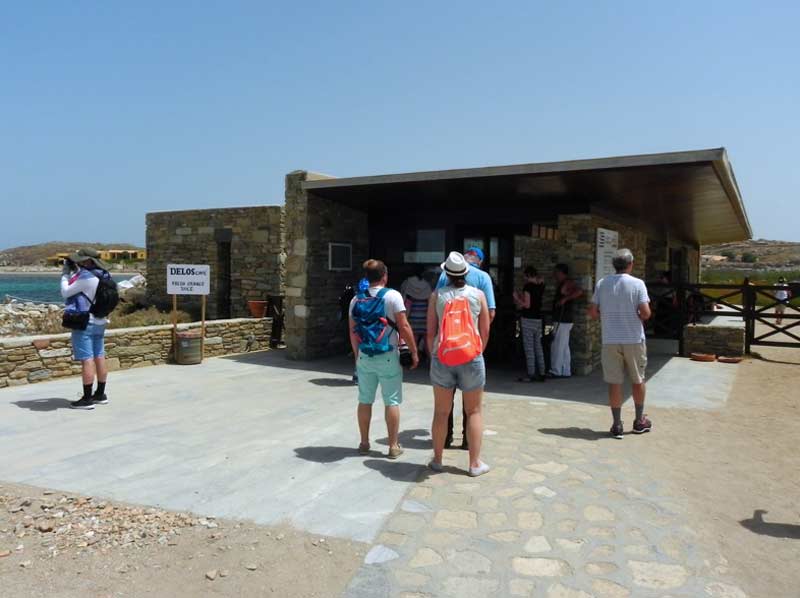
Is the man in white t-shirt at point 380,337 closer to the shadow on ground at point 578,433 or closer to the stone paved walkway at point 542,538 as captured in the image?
the stone paved walkway at point 542,538

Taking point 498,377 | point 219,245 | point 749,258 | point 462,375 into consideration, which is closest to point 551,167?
point 498,377

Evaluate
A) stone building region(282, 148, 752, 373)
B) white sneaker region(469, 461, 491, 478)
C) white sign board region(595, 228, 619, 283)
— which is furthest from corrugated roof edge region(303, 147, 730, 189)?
white sneaker region(469, 461, 491, 478)

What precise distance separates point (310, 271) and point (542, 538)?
7047 millimetres

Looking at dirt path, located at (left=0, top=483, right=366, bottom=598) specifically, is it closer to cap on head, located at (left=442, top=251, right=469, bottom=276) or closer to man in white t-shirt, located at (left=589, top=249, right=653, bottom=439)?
cap on head, located at (left=442, top=251, right=469, bottom=276)

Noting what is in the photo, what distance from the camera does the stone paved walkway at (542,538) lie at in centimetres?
286

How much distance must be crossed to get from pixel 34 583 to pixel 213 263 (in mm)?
12950

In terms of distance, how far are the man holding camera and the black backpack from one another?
0.01 m

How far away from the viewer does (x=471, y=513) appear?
3.59 m

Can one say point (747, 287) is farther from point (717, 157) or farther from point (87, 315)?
point (87, 315)

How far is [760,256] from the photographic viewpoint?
222ft

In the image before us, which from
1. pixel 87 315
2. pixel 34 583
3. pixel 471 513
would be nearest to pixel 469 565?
pixel 471 513

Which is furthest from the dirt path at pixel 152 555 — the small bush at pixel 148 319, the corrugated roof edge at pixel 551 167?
the small bush at pixel 148 319

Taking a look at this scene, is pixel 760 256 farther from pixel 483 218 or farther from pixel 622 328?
pixel 622 328

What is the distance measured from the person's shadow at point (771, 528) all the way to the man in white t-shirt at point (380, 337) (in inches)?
Answer: 93.3
